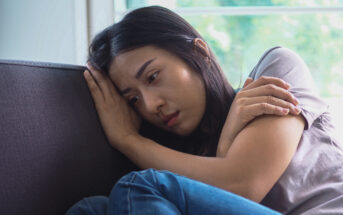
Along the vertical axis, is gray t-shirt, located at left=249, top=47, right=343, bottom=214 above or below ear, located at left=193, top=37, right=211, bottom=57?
below

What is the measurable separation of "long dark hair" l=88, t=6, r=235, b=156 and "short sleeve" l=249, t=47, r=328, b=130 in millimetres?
138

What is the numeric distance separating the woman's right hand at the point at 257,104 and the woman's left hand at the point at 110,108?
28 centimetres

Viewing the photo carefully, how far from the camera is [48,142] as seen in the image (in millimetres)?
851

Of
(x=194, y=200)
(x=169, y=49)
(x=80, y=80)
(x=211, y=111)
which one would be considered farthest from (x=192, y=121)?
(x=194, y=200)

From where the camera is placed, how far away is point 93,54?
3.95ft

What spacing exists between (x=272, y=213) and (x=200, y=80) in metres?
0.55

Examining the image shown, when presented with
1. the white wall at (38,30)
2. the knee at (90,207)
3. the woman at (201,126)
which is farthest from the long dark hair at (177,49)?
the white wall at (38,30)

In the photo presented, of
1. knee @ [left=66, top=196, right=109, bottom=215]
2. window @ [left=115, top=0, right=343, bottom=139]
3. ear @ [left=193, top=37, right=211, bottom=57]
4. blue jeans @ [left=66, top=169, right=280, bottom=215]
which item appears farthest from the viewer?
window @ [left=115, top=0, right=343, bottom=139]

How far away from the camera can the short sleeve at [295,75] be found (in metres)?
1.01

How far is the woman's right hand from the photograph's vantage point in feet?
3.06

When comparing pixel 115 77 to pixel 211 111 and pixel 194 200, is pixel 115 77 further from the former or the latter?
→ pixel 194 200

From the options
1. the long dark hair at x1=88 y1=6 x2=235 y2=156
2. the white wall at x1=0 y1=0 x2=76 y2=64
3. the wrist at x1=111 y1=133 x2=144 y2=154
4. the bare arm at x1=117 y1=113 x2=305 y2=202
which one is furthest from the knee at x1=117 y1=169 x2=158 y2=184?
the white wall at x1=0 y1=0 x2=76 y2=64

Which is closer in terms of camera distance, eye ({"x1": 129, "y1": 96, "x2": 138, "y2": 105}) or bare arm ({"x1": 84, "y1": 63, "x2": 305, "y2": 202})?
bare arm ({"x1": 84, "y1": 63, "x2": 305, "y2": 202})

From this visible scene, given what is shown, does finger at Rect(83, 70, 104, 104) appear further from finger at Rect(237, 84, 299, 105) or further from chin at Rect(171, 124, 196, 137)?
finger at Rect(237, 84, 299, 105)
